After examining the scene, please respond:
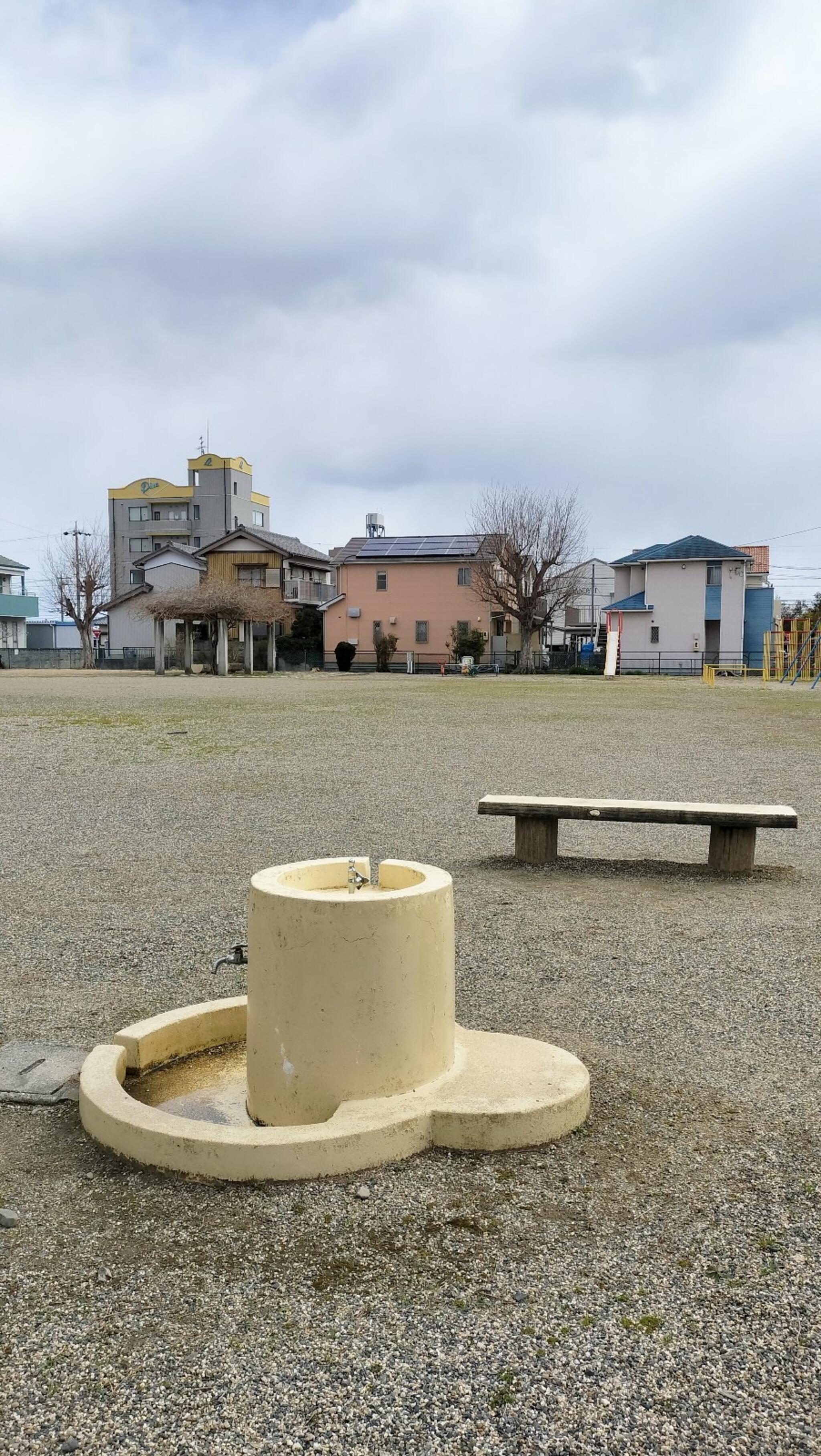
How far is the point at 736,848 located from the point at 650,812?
66 centimetres

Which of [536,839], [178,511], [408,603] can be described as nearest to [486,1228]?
[536,839]

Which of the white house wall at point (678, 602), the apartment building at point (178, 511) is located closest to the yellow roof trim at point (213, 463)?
the apartment building at point (178, 511)

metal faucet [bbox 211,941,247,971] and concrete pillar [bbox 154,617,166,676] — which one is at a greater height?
concrete pillar [bbox 154,617,166,676]

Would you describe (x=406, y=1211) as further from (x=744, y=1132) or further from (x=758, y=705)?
(x=758, y=705)

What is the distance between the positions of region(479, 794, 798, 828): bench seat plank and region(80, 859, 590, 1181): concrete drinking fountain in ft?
11.3

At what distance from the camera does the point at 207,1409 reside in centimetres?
202

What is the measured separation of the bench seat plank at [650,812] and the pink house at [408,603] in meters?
48.4

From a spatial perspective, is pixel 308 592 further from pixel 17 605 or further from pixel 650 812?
pixel 650 812

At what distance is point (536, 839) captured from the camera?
7.06 m

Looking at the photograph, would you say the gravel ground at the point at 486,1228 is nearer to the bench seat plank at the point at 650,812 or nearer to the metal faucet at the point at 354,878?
the bench seat plank at the point at 650,812

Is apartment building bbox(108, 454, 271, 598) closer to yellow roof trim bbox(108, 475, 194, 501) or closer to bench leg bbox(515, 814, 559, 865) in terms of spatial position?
yellow roof trim bbox(108, 475, 194, 501)

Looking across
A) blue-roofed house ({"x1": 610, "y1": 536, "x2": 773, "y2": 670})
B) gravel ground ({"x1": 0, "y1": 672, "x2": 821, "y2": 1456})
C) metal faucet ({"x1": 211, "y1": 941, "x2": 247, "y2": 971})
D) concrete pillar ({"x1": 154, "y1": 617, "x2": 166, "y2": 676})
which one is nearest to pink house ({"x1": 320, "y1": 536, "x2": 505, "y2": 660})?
blue-roofed house ({"x1": 610, "y1": 536, "x2": 773, "y2": 670})

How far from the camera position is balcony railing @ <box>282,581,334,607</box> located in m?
55.7

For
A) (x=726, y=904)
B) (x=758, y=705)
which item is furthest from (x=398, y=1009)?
(x=758, y=705)
